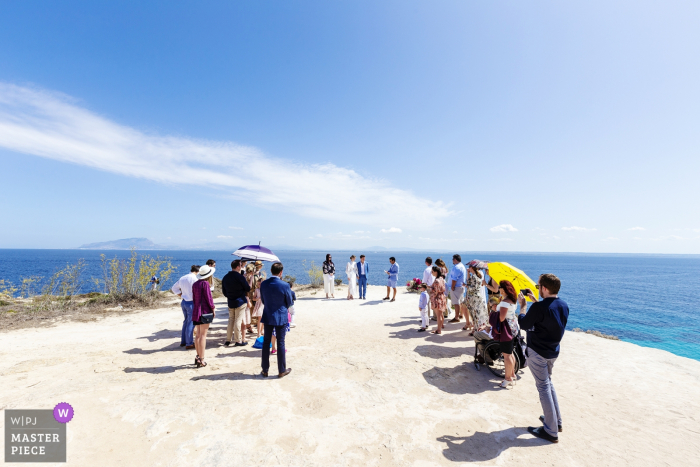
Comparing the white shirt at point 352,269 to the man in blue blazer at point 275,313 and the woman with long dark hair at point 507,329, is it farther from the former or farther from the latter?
the woman with long dark hair at point 507,329

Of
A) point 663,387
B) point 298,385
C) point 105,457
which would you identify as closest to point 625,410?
point 663,387

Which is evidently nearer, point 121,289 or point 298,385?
point 298,385

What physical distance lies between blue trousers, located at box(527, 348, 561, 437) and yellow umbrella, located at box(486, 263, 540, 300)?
2.40m

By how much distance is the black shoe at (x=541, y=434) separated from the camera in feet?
11.9

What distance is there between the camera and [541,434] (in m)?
3.70

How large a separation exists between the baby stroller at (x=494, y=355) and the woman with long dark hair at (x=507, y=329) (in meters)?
0.24

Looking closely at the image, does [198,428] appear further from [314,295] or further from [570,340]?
[314,295]

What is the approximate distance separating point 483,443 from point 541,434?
0.85 metres

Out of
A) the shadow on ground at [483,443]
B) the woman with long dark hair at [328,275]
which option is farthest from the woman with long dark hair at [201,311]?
the woman with long dark hair at [328,275]

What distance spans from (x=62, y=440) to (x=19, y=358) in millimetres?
4844

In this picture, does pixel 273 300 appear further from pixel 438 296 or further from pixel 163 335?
pixel 163 335

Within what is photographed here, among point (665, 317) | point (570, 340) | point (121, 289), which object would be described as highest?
point (121, 289)

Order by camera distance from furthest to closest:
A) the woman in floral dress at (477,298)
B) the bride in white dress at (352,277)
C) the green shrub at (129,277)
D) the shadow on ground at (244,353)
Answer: the bride in white dress at (352,277) → the green shrub at (129,277) → the woman in floral dress at (477,298) → the shadow on ground at (244,353)

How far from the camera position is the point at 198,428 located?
3.74 meters
